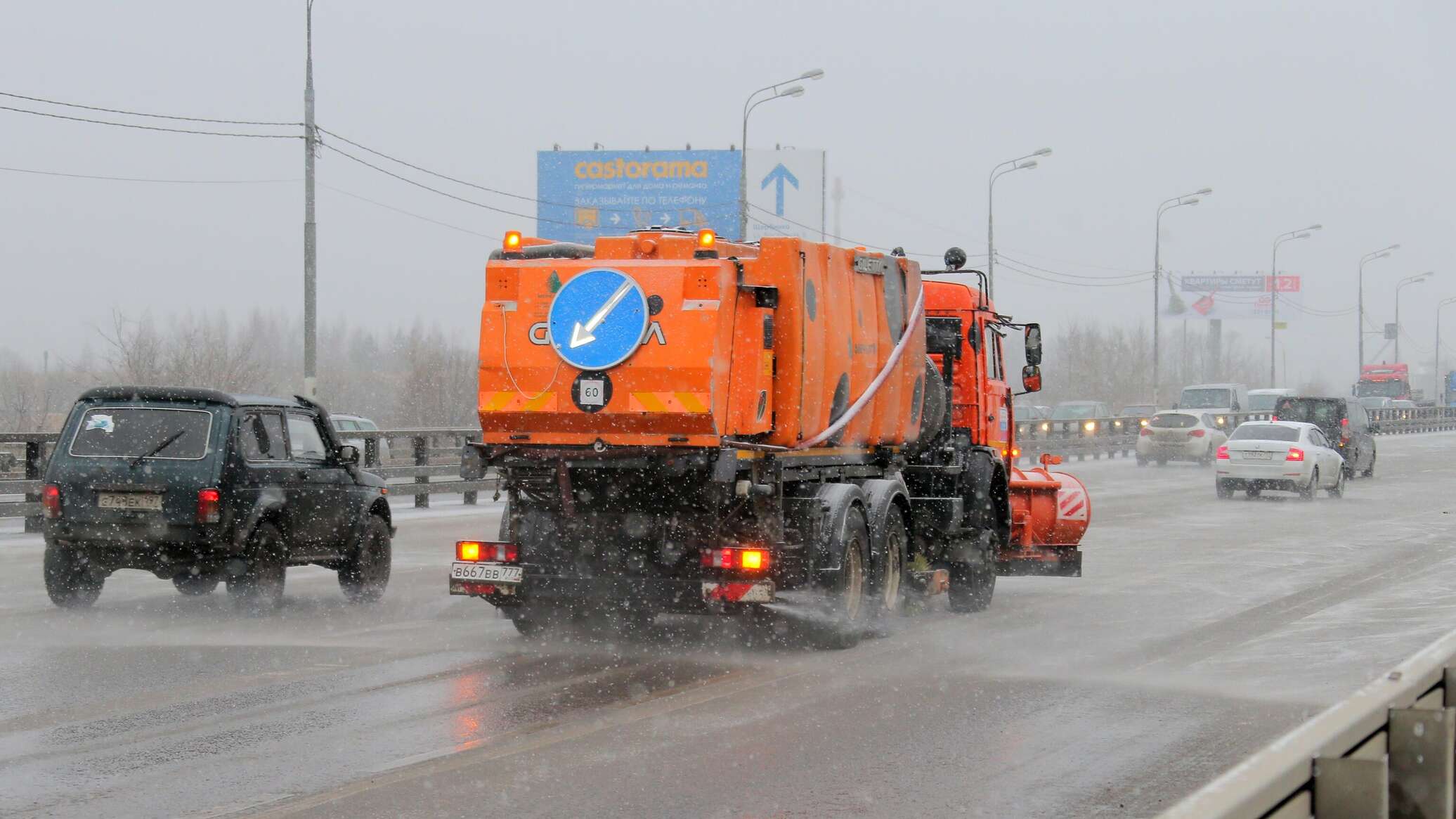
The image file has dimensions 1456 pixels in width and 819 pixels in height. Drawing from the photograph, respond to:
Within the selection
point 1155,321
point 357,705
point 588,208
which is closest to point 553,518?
point 357,705

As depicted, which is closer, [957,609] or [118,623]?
[118,623]

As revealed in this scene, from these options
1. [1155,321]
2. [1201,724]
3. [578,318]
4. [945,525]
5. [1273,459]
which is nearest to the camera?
[1201,724]

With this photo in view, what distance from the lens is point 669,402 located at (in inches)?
375

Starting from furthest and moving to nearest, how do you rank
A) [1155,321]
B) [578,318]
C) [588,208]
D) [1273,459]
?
[588,208], [1155,321], [1273,459], [578,318]

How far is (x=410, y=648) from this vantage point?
10141 mm

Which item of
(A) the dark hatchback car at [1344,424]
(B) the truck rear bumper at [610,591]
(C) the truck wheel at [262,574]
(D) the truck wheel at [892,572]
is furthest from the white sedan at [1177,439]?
(B) the truck rear bumper at [610,591]

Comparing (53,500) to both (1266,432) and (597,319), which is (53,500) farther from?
(1266,432)

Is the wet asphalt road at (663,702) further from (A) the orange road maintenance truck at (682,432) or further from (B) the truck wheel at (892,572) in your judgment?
(A) the orange road maintenance truck at (682,432)

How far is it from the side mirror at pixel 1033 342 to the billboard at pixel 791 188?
174ft

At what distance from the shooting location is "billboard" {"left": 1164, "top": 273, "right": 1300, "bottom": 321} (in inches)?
4432

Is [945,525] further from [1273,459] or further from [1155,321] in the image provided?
[1155,321]

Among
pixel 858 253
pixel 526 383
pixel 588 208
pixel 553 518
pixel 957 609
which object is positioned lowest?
pixel 957 609

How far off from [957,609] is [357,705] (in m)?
6.01

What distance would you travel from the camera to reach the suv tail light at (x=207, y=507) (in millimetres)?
11227
